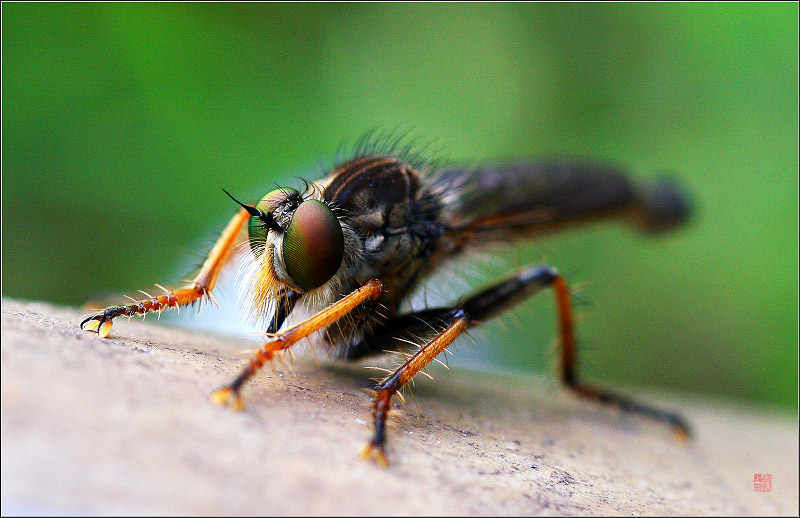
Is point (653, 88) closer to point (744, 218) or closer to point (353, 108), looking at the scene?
point (744, 218)

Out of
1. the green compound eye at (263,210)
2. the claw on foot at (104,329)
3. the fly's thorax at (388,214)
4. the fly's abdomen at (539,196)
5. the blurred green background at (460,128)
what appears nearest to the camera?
the claw on foot at (104,329)

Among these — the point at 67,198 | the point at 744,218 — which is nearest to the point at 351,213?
the point at 67,198

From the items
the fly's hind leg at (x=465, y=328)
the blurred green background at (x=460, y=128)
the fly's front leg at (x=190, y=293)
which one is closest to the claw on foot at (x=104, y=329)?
the fly's front leg at (x=190, y=293)

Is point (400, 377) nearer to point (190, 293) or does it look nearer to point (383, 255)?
point (383, 255)

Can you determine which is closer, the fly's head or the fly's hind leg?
the fly's hind leg

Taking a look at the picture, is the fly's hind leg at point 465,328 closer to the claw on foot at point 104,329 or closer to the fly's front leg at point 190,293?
the fly's front leg at point 190,293

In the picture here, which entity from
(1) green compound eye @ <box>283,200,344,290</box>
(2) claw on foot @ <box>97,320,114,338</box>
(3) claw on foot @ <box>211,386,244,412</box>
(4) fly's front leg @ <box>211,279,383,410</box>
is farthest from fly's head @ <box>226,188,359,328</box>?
(3) claw on foot @ <box>211,386,244,412</box>

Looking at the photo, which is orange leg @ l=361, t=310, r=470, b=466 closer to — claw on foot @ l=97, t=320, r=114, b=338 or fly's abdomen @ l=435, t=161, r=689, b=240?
fly's abdomen @ l=435, t=161, r=689, b=240
